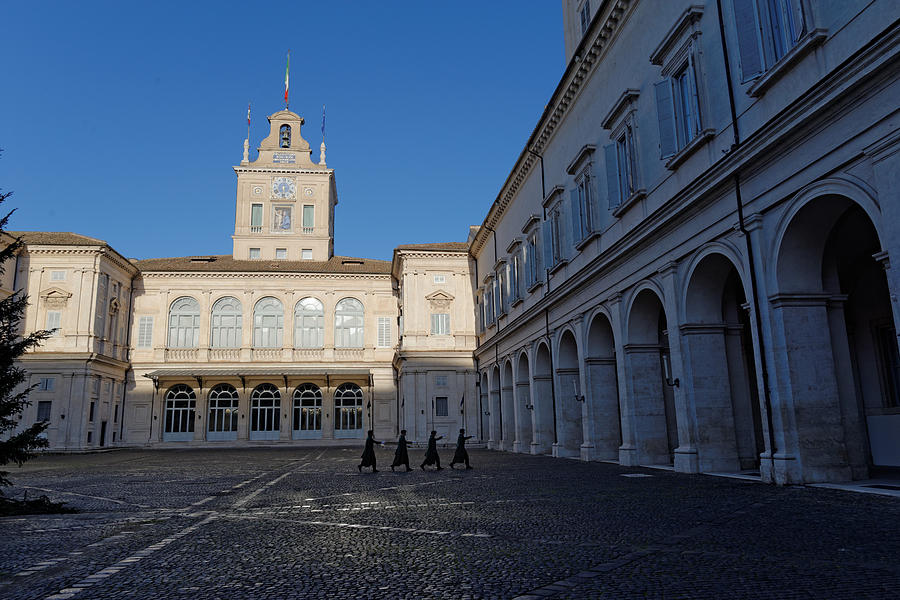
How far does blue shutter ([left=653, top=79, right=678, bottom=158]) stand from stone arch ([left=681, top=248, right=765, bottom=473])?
2640 millimetres

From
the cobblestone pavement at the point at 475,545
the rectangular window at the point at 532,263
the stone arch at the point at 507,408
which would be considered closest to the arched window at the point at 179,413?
the stone arch at the point at 507,408

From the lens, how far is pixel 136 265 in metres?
45.6

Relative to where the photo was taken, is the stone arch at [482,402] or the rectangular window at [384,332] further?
the rectangular window at [384,332]

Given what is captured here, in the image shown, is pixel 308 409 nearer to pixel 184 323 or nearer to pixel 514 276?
pixel 184 323

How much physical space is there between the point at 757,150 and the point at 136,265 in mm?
44364

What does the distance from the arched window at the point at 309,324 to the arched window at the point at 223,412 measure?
18.2 feet

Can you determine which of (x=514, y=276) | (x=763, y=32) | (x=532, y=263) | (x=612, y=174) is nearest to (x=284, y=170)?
(x=514, y=276)

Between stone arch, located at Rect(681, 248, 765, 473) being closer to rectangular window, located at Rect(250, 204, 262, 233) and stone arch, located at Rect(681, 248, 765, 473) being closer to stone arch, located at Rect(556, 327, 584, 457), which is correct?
stone arch, located at Rect(556, 327, 584, 457)

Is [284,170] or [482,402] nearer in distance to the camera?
[482,402]

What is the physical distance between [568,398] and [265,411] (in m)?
28.3

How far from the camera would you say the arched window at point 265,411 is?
4378cm

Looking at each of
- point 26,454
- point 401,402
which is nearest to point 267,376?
point 401,402

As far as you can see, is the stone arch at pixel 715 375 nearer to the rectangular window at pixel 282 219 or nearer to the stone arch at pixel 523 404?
the stone arch at pixel 523 404

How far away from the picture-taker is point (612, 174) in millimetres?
17219
